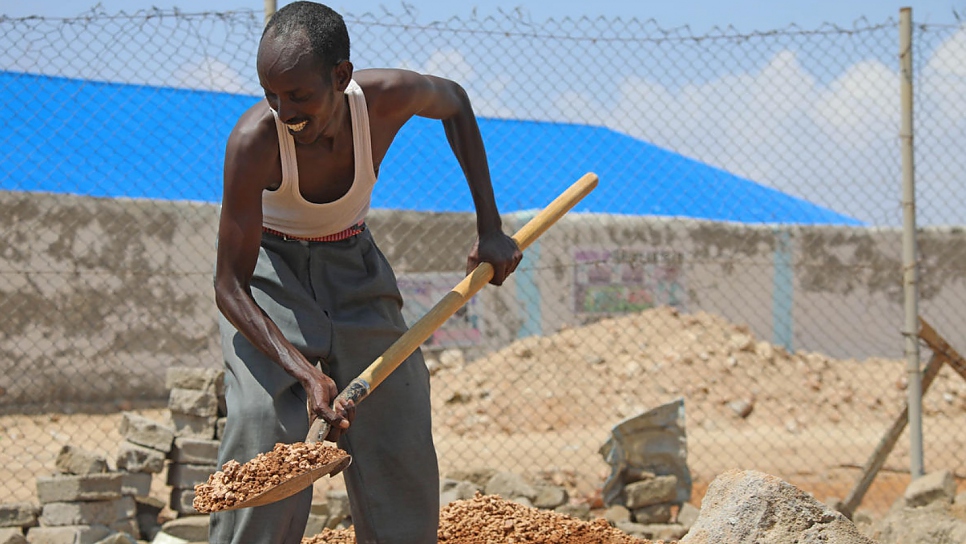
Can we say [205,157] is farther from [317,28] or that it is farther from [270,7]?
[317,28]

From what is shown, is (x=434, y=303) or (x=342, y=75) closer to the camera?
(x=342, y=75)

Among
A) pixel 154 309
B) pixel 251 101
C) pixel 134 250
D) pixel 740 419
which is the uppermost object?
pixel 251 101

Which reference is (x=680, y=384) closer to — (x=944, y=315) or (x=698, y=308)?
(x=698, y=308)

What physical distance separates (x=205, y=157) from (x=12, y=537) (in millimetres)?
5502

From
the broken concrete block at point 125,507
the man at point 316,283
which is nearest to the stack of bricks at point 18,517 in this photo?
the broken concrete block at point 125,507

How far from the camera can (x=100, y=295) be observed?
8.16m

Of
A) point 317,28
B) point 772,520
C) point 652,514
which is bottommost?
point 652,514

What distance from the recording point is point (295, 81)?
7.79 ft

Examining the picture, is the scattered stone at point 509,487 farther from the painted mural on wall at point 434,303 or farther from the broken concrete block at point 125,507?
the painted mural on wall at point 434,303

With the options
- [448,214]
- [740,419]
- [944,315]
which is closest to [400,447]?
[448,214]

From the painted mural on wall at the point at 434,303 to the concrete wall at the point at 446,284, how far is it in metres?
0.01

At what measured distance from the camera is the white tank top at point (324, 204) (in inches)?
103

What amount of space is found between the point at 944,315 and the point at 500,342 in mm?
4401

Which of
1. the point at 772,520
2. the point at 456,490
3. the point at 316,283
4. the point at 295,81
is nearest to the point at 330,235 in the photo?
the point at 316,283
